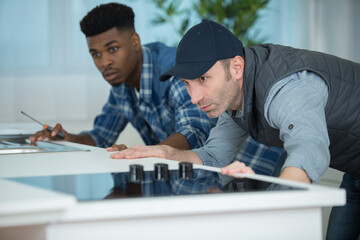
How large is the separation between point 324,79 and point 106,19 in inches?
54.5

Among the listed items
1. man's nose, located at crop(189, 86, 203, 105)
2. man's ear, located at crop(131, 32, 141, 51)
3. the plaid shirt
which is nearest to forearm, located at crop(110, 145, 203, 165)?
man's nose, located at crop(189, 86, 203, 105)

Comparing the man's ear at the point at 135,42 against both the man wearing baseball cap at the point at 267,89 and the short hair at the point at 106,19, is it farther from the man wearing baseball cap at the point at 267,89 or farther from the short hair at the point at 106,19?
the man wearing baseball cap at the point at 267,89

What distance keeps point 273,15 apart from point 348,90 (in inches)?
116

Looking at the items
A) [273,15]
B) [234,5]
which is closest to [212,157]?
[234,5]

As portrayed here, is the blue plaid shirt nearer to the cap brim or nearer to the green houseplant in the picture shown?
the cap brim

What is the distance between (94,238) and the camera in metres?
0.74

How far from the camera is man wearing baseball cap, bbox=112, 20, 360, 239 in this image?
4.06 feet

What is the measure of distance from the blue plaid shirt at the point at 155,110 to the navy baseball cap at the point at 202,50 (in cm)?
72

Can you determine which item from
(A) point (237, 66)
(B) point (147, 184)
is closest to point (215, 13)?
(A) point (237, 66)

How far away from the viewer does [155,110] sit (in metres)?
2.49

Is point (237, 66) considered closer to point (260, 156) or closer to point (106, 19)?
point (260, 156)

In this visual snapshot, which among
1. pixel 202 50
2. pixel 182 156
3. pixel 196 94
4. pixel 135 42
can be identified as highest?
pixel 135 42

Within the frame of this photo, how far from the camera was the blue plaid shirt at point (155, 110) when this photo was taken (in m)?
2.15

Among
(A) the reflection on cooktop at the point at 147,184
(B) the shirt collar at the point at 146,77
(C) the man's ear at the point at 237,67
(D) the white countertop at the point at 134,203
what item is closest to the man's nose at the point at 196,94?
(C) the man's ear at the point at 237,67
